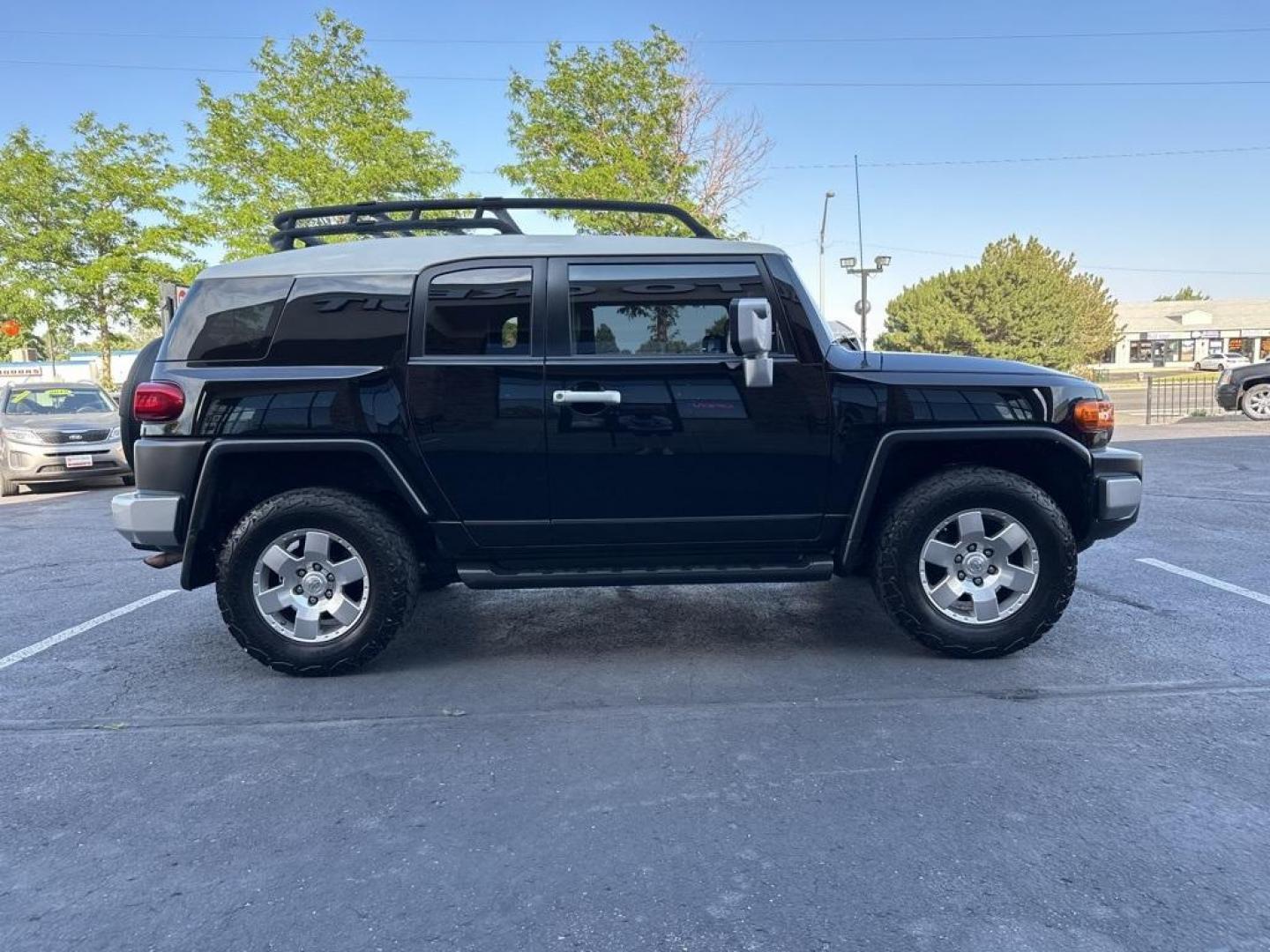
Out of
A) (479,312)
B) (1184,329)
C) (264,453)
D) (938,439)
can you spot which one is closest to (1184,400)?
(938,439)

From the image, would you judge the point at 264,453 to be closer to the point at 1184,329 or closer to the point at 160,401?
the point at 160,401

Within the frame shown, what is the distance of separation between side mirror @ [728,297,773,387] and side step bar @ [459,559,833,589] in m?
0.89

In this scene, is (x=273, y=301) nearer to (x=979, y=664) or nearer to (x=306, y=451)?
(x=306, y=451)

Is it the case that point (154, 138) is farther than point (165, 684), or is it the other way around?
point (154, 138)

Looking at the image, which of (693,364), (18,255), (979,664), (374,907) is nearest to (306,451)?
(693,364)

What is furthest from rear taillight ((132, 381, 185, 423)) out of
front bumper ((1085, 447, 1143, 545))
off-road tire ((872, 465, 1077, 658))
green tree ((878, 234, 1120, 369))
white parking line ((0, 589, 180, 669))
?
green tree ((878, 234, 1120, 369))

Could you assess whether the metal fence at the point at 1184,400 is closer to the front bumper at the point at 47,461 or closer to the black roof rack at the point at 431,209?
the black roof rack at the point at 431,209

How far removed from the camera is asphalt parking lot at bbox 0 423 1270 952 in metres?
2.05

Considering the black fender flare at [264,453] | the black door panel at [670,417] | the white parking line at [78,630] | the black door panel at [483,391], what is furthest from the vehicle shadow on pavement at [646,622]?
the white parking line at [78,630]

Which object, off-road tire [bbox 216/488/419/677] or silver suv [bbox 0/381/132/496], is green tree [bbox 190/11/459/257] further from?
off-road tire [bbox 216/488/419/677]

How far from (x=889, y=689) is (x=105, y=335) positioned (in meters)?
22.8

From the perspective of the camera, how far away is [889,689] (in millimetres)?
3459

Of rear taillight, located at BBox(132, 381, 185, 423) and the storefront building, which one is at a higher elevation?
the storefront building

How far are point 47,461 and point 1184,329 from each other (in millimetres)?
77966
